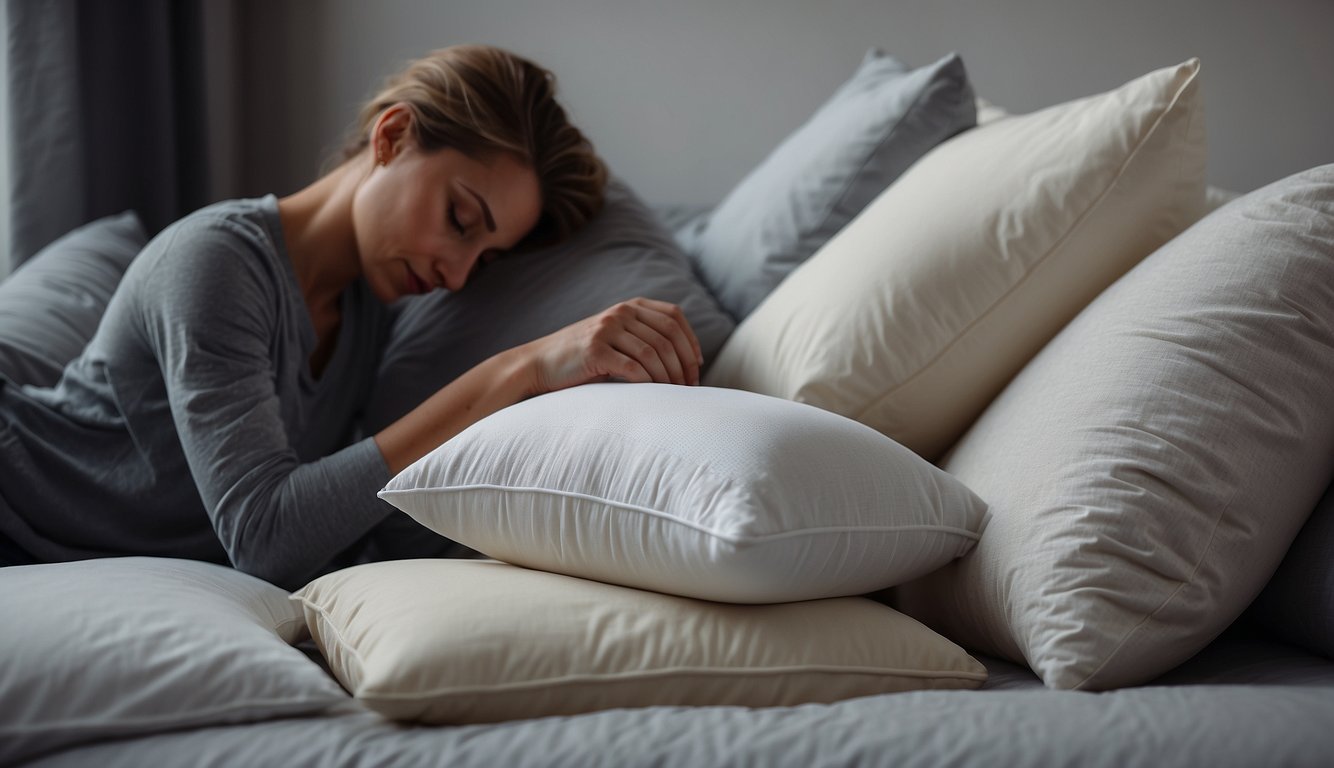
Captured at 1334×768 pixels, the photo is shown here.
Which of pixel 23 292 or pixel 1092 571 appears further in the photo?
pixel 23 292

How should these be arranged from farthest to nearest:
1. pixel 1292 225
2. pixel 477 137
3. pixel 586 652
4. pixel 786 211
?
1. pixel 786 211
2. pixel 477 137
3. pixel 1292 225
4. pixel 586 652

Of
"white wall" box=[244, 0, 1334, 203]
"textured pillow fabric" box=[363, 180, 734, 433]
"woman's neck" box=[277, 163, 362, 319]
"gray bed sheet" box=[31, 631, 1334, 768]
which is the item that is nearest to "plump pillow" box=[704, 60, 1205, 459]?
"textured pillow fabric" box=[363, 180, 734, 433]

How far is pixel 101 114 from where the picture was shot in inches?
80.0

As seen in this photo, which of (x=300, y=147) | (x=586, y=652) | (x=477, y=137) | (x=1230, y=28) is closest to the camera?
(x=586, y=652)

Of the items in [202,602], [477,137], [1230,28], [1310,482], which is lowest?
[202,602]

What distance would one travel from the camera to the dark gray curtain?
1890mm

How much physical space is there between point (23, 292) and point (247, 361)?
56cm

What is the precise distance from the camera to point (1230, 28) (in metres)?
1.76

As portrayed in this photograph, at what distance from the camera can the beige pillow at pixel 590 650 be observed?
2.36ft

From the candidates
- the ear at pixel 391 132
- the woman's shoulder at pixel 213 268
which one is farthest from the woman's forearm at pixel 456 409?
the ear at pixel 391 132

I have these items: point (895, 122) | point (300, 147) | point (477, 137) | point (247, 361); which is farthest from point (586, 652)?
point (300, 147)

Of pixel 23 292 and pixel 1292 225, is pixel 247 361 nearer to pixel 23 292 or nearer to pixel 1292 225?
pixel 23 292

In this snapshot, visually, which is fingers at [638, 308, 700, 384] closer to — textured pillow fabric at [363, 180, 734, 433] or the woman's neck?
textured pillow fabric at [363, 180, 734, 433]

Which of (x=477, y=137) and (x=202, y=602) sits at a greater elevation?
(x=477, y=137)
